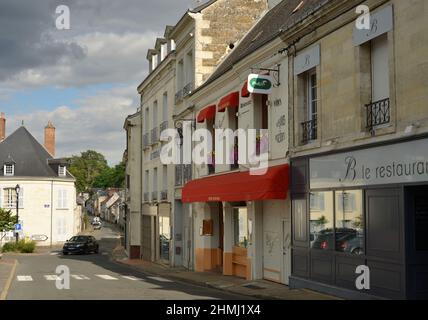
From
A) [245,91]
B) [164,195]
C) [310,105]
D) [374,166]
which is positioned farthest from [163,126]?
[374,166]

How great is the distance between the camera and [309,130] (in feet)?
50.2

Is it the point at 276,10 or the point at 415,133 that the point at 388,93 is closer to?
the point at 415,133

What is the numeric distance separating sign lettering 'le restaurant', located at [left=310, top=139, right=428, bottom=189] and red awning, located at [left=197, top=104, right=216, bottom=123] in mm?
7833

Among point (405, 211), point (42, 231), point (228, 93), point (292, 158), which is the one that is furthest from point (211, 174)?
point (42, 231)

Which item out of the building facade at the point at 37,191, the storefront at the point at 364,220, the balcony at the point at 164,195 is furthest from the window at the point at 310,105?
the building facade at the point at 37,191

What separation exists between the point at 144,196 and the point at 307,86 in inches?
822

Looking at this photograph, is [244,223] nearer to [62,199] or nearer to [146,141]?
[146,141]

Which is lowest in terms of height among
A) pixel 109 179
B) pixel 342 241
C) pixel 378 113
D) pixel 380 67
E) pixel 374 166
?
pixel 342 241

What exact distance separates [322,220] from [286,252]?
237 cm

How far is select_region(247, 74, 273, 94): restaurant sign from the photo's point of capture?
667 inches

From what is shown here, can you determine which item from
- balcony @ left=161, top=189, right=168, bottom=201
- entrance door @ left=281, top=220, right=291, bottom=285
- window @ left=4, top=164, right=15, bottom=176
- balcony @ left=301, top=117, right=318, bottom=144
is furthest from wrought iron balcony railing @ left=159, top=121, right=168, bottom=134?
window @ left=4, top=164, right=15, bottom=176

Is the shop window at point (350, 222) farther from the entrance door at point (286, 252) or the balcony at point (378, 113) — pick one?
the entrance door at point (286, 252)

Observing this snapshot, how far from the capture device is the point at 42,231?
55.8m

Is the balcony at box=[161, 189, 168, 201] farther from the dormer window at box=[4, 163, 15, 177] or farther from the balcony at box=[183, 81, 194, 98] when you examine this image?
the dormer window at box=[4, 163, 15, 177]
